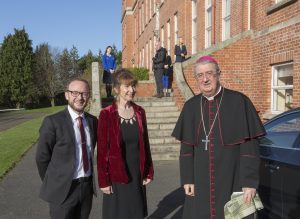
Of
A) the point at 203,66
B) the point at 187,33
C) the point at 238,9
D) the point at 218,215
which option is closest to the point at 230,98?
the point at 203,66

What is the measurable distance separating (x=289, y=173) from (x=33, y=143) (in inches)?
482

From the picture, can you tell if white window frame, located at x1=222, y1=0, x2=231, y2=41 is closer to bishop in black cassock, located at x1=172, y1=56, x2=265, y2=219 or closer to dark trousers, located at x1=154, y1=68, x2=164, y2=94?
dark trousers, located at x1=154, y1=68, x2=164, y2=94

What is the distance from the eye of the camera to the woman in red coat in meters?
4.06

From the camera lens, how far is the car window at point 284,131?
462 cm

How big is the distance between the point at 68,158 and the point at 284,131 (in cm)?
249

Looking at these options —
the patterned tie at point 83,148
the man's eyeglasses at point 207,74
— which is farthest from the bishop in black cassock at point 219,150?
the patterned tie at point 83,148

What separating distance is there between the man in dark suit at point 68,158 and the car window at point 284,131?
7.06 ft

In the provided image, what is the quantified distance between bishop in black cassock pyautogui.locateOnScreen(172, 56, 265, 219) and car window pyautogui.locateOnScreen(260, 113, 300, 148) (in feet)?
3.87

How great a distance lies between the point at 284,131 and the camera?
4.85 metres

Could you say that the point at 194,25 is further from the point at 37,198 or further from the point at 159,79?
the point at 37,198

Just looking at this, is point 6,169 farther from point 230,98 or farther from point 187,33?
point 187,33

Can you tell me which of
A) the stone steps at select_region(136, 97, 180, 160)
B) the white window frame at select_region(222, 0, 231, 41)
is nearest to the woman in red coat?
the stone steps at select_region(136, 97, 180, 160)

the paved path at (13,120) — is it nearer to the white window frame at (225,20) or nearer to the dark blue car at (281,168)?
the white window frame at (225,20)

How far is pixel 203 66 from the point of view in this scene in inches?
141
